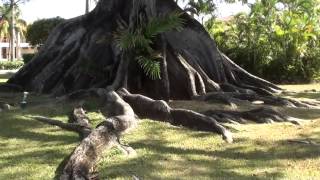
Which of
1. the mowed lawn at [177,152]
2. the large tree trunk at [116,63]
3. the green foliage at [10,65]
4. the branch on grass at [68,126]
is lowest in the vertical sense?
the green foliage at [10,65]

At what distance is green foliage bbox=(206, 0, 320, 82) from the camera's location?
70.6 ft

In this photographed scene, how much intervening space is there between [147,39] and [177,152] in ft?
15.8

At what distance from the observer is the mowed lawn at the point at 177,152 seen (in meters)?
6.12

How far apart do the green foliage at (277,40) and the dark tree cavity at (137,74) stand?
6.94 metres

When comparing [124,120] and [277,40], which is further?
[277,40]

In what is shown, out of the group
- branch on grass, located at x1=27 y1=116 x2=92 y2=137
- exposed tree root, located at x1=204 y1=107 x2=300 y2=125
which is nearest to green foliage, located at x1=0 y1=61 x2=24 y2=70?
branch on grass, located at x1=27 y1=116 x2=92 y2=137

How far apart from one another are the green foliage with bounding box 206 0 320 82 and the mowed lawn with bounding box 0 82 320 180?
12.0 metres

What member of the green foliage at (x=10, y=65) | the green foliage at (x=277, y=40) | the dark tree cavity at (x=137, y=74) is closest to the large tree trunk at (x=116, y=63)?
the dark tree cavity at (x=137, y=74)

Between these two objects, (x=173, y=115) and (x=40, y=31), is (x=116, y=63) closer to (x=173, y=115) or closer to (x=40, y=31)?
(x=173, y=115)

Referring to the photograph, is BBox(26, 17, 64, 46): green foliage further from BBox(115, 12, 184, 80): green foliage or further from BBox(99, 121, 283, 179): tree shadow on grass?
BBox(99, 121, 283, 179): tree shadow on grass

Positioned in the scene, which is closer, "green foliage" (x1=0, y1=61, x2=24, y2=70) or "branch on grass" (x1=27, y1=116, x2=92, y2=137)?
"branch on grass" (x1=27, y1=116, x2=92, y2=137)

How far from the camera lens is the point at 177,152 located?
7.14 meters

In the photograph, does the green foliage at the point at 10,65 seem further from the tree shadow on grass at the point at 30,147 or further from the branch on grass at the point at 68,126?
the branch on grass at the point at 68,126

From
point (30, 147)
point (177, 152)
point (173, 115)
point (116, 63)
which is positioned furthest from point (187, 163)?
point (116, 63)
